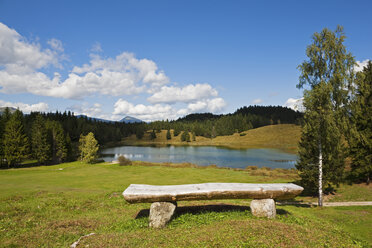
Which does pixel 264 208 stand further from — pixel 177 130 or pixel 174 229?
pixel 177 130

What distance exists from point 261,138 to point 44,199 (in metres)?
129

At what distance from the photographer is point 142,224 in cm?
1055

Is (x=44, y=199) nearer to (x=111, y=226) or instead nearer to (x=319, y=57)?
(x=111, y=226)

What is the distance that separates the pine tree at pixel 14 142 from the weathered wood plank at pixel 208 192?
55213mm

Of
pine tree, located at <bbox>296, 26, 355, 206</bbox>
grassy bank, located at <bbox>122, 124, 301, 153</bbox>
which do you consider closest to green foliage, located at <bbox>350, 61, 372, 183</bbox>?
pine tree, located at <bbox>296, 26, 355, 206</bbox>

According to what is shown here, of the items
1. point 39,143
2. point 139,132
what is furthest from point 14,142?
point 139,132

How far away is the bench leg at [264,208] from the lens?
1107 centimetres

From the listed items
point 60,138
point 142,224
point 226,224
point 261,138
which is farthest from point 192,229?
point 261,138

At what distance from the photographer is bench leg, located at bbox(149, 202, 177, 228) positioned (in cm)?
1012

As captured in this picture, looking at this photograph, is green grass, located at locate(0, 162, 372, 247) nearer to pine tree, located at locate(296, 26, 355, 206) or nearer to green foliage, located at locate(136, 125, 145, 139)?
pine tree, located at locate(296, 26, 355, 206)

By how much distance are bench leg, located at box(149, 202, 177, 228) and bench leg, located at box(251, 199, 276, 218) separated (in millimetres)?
4392

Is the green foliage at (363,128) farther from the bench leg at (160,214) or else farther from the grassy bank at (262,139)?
the grassy bank at (262,139)

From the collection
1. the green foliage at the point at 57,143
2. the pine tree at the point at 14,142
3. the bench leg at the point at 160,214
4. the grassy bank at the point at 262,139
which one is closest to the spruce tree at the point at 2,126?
the pine tree at the point at 14,142

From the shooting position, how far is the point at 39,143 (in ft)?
189
